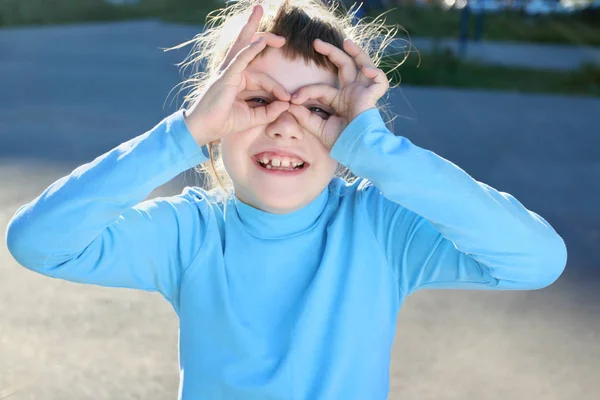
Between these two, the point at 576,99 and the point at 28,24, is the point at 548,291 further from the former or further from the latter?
the point at 28,24

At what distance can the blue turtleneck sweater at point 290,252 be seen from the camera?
160 cm

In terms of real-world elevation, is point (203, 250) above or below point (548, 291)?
above

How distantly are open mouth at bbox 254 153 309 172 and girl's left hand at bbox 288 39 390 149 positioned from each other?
71 mm

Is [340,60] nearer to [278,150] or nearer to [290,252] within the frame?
[278,150]

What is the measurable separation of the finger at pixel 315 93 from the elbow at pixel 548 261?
→ 497 mm

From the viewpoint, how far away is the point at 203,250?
5.73 ft

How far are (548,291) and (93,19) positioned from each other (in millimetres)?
15843

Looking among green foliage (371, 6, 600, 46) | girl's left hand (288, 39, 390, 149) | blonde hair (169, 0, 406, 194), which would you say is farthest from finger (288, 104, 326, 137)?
green foliage (371, 6, 600, 46)

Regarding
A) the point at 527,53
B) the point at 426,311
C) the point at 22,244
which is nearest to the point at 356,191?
the point at 22,244

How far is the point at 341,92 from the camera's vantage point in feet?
5.57

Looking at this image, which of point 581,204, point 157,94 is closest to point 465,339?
point 581,204

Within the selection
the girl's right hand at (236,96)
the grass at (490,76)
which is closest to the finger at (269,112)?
the girl's right hand at (236,96)

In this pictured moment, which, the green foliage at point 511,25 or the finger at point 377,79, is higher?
the finger at point 377,79

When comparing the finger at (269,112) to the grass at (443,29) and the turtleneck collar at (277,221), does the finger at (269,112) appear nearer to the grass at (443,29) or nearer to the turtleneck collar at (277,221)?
the turtleneck collar at (277,221)
